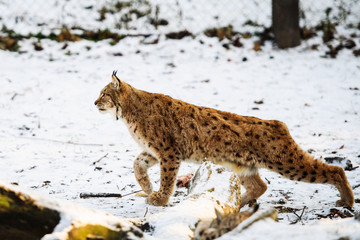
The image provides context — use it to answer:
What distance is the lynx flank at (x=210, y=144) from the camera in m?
4.54

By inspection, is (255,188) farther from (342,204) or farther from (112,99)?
(112,99)

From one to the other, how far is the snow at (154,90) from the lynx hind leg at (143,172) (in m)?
0.19

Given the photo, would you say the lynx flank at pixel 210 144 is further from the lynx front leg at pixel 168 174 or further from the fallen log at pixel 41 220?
the fallen log at pixel 41 220

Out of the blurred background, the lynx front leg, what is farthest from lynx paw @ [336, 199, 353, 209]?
the blurred background

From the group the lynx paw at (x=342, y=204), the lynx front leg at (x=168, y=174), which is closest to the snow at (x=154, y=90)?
the lynx paw at (x=342, y=204)

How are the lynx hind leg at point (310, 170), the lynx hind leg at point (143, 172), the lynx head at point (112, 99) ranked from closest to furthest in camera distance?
the lynx hind leg at point (310, 170) → the lynx hind leg at point (143, 172) → the lynx head at point (112, 99)

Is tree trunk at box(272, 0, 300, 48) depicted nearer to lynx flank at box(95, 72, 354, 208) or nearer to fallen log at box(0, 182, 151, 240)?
lynx flank at box(95, 72, 354, 208)

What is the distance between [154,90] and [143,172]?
13.3ft

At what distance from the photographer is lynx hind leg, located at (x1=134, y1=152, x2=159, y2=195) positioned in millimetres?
4906

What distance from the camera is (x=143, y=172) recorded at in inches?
195

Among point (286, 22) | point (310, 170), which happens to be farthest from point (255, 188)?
point (286, 22)

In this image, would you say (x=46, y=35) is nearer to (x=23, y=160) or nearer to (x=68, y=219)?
(x=23, y=160)

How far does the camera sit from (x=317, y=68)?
9766mm

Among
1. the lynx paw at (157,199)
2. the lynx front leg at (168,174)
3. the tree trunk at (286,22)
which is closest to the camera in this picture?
the lynx paw at (157,199)
